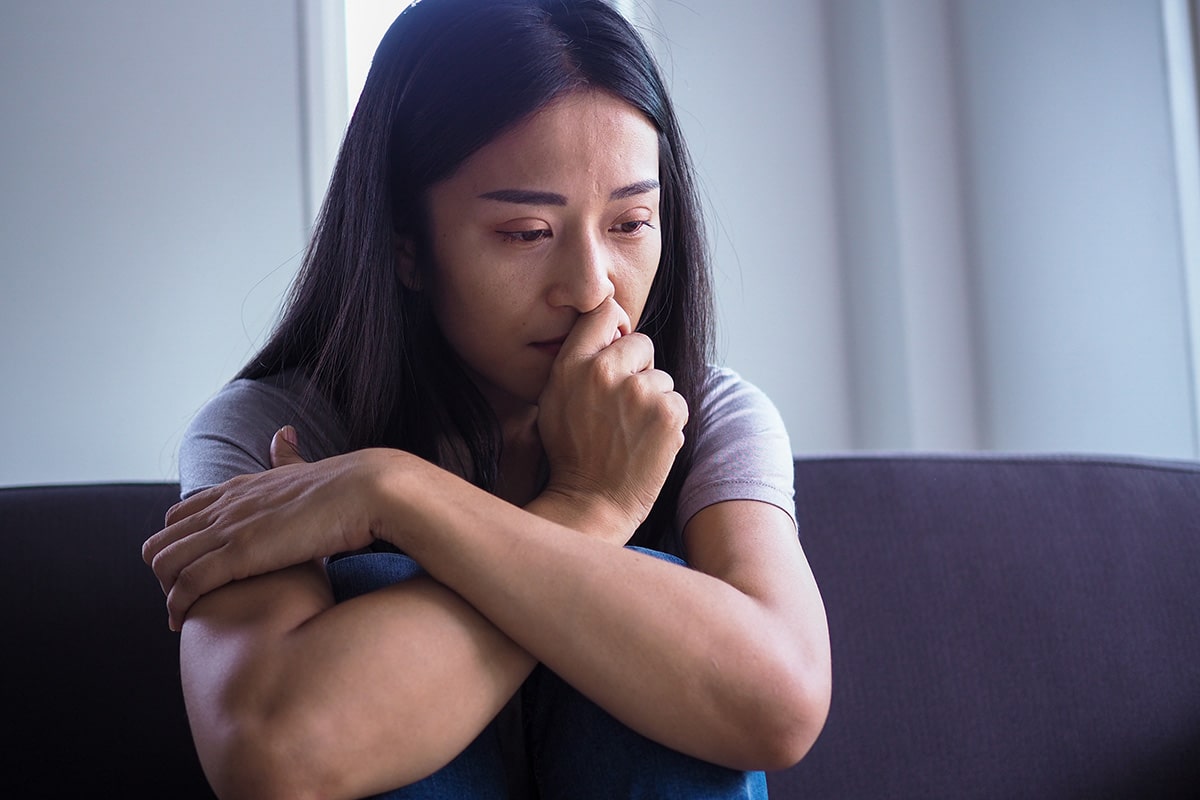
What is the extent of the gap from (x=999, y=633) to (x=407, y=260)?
2.77 feet

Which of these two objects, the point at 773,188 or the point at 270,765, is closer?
the point at 270,765

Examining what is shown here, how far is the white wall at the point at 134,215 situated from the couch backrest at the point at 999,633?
4.16ft

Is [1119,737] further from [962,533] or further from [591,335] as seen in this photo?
[591,335]

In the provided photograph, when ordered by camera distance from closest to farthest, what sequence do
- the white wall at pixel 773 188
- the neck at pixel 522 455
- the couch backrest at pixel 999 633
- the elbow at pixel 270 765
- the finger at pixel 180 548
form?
the elbow at pixel 270 765, the finger at pixel 180 548, the neck at pixel 522 455, the couch backrest at pixel 999 633, the white wall at pixel 773 188

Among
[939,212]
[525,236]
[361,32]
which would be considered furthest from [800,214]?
[525,236]

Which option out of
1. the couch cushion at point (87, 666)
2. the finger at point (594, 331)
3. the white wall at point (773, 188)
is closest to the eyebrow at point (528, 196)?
the finger at point (594, 331)

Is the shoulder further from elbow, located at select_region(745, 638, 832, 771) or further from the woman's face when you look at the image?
elbow, located at select_region(745, 638, 832, 771)

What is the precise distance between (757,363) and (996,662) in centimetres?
123

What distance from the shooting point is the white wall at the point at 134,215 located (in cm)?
192

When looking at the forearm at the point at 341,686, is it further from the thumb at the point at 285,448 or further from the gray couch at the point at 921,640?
the gray couch at the point at 921,640

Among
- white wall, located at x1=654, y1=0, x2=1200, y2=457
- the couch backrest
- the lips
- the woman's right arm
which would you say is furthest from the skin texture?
white wall, located at x1=654, y1=0, x2=1200, y2=457

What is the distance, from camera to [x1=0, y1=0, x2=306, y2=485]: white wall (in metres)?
1.92

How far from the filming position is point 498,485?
1.11m

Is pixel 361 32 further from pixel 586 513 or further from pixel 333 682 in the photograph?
pixel 333 682
